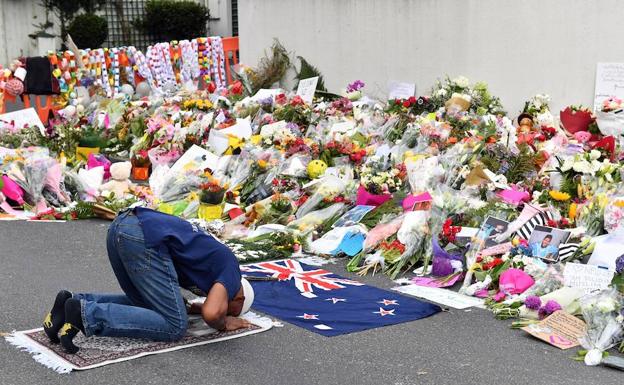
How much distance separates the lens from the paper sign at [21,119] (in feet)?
45.3

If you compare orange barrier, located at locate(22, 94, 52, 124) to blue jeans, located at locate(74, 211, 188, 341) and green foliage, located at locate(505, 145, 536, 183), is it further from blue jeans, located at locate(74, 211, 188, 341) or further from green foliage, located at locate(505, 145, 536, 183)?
blue jeans, located at locate(74, 211, 188, 341)

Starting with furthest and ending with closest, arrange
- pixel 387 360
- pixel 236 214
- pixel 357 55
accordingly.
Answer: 1. pixel 357 55
2. pixel 236 214
3. pixel 387 360

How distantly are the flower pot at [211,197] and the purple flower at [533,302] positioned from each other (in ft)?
13.7

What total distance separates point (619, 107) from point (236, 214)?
4.50m

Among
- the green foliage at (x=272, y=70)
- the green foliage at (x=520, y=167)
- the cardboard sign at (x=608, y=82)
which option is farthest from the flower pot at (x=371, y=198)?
the green foliage at (x=272, y=70)

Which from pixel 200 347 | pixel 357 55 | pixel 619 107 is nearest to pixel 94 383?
pixel 200 347

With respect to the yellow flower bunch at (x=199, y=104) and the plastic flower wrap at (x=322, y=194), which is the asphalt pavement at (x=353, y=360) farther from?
the yellow flower bunch at (x=199, y=104)

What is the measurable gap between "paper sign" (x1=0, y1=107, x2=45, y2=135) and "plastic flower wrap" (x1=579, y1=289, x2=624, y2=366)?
10298 millimetres

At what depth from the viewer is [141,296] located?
5.42 meters

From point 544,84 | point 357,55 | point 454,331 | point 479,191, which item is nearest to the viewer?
point 454,331

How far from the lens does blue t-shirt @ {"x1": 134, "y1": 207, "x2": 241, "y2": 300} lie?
5254 millimetres

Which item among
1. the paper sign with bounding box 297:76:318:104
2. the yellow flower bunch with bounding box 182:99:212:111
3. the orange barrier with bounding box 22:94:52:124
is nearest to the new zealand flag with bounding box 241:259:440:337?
the yellow flower bunch with bounding box 182:99:212:111

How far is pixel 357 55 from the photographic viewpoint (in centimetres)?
1405

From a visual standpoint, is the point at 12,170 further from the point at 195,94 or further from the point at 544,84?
the point at 544,84
